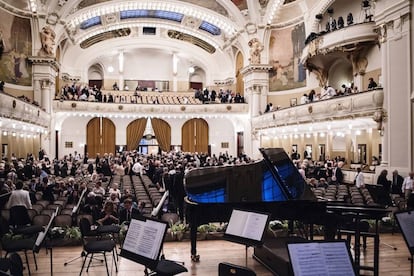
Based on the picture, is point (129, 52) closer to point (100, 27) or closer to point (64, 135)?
→ point (100, 27)

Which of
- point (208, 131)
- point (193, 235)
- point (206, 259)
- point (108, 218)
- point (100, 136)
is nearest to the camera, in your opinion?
point (193, 235)

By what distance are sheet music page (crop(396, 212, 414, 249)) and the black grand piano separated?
401mm

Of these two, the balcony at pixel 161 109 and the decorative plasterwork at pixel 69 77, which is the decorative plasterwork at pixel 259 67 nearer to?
the balcony at pixel 161 109

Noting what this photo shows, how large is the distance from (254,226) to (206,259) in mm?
1922

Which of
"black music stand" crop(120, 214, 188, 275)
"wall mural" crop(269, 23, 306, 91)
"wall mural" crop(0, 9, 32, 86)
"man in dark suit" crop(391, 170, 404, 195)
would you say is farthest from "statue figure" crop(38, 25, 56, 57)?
"black music stand" crop(120, 214, 188, 275)

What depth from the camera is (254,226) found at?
5.39m

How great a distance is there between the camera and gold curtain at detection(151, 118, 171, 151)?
118ft

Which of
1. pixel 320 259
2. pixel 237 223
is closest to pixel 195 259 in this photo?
pixel 237 223

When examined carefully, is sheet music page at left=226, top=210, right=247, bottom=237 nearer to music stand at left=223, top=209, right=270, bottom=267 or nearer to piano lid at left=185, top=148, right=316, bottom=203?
music stand at left=223, top=209, right=270, bottom=267

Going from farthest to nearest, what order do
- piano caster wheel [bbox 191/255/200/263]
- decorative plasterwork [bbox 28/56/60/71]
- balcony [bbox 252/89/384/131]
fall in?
decorative plasterwork [bbox 28/56/60/71]
balcony [bbox 252/89/384/131]
piano caster wheel [bbox 191/255/200/263]

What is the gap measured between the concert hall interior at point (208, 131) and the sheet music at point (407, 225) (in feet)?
0.07

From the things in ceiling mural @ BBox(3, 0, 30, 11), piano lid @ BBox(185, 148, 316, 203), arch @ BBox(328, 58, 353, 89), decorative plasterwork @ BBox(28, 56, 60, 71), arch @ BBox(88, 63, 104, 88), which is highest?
ceiling mural @ BBox(3, 0, 30, 11)

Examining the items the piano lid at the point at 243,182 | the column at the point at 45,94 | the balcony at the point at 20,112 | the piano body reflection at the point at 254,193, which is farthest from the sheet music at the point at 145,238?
the column at the point at 45,94

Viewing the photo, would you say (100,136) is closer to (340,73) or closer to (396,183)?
(340,73)
